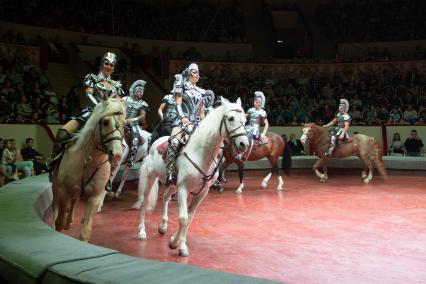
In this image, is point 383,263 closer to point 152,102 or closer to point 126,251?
point 126,251

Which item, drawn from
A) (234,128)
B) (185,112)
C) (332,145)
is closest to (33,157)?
(185,112)

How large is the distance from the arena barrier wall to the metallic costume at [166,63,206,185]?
5.86 ft

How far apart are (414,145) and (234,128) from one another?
12240mm

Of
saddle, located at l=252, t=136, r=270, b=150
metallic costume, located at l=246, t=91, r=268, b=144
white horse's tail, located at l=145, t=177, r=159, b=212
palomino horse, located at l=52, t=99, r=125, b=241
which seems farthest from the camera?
saddle, located at l=252, t=136, r=270, b=150

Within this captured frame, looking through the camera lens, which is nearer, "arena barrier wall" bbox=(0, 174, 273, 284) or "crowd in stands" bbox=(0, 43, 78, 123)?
"arena barrier wall" bbox=(0, 174, 273, 284)

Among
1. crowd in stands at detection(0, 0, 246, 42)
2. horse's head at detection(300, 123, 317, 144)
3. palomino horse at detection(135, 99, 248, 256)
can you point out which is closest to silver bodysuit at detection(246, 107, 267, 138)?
horse's head at detection(300, 123, 317, 144)

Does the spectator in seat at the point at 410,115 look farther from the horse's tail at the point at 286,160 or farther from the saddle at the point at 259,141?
the saddle at the point at 259,141

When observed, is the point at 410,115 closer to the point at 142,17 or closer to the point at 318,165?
the point at 318,165

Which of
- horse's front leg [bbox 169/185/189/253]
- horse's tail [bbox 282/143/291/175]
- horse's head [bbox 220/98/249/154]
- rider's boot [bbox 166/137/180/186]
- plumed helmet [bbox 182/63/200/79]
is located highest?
plumed helmet [bbox 182/63/200/79]

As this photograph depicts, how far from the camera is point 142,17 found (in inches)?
899

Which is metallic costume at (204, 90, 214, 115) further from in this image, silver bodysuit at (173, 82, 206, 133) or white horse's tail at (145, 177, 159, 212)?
white horse's tail at (145, 177, 159, 212)

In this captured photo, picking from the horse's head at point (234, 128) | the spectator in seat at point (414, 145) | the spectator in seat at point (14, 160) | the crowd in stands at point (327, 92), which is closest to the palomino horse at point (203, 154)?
the horse's head at point (234, 128)

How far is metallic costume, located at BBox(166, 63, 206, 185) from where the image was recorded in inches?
214

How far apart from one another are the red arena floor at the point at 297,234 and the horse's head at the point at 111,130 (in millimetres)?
1419
